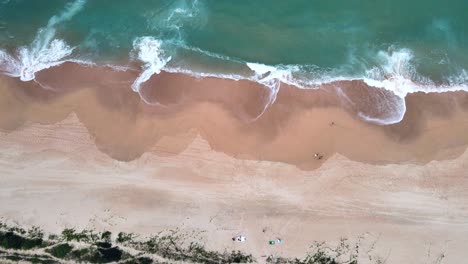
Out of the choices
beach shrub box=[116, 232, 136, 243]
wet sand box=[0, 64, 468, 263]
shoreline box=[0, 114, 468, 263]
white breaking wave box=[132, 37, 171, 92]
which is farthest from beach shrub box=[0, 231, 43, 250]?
white breaking wave box=[132, 37, 171, 92]

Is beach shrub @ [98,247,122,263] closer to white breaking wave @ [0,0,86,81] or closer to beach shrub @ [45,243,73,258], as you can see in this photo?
beach shrub @ [45,243,73,258]

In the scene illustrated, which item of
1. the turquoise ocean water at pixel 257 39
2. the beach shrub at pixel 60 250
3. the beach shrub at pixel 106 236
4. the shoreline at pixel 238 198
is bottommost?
the beach shrub at pixel 60 250

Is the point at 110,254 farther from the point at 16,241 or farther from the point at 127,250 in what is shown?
the point at 16,241

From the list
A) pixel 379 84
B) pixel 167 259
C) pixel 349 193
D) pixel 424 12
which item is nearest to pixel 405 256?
pixel 349 193

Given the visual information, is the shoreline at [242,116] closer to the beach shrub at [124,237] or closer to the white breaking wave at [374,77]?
the white breaking wave at [374,77]

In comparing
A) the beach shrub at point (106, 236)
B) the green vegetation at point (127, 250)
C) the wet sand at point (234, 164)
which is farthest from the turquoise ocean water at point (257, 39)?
the green vegetation at point (127, 250)

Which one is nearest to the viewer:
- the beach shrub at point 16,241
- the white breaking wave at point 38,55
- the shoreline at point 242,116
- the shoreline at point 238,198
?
the beach shrub at point 16,241
